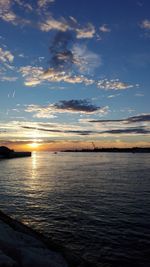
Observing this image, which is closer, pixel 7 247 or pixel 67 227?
pixel 7 247

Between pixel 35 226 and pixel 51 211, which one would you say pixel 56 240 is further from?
pixel 51 211

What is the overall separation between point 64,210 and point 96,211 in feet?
12.1

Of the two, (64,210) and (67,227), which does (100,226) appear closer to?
(67,227)

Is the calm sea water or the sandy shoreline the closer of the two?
the sandy shoreline

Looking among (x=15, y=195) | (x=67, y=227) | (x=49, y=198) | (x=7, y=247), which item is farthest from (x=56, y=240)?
(x=15, y=195)

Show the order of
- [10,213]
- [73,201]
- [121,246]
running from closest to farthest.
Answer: [121,246] < [10,213] < [73,201]

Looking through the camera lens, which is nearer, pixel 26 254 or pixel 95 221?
pixel 26 254

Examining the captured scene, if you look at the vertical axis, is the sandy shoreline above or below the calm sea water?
above

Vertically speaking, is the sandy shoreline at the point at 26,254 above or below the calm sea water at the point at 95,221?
above

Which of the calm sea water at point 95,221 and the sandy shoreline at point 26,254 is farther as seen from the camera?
the calm sea water at point 95,221

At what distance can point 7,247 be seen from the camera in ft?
49.8

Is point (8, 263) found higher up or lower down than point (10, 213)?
higher up

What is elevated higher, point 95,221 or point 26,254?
point 26,254

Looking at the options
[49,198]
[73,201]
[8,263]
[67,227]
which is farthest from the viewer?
[49,198]
